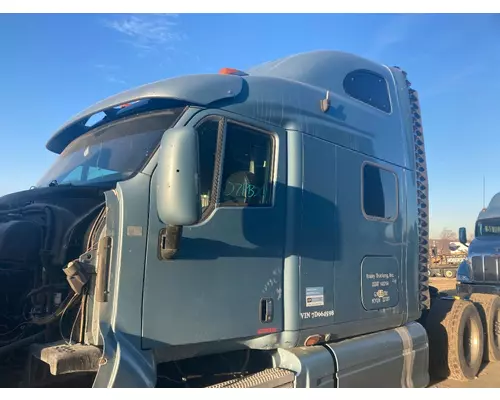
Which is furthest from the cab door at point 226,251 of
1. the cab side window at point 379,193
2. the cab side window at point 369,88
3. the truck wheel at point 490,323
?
the truck wheel at point 490,323

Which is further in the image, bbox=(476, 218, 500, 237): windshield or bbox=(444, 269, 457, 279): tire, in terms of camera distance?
bbox=(444, 269, 457, 279): tire

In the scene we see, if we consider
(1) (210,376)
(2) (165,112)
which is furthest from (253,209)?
(1) (210,376)

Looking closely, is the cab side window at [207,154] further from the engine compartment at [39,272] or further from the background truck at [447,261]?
the background truck at [447,261]

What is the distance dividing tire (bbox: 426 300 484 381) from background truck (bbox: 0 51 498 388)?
114cm

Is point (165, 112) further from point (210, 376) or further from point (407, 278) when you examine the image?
point (407, 278)

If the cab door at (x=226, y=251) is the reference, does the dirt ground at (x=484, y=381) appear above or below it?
below

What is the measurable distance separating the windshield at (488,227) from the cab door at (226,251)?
9.30m

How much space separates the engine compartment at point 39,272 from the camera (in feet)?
11.1

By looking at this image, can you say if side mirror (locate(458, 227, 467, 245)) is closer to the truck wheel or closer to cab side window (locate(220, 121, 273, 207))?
the truck wheel

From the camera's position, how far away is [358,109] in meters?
4.79

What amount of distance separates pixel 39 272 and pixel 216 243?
1314mm

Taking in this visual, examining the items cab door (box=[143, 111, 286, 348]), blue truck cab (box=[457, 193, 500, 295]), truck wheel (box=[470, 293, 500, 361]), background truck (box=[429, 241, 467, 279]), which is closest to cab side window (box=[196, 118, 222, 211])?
cab door (box=[143, 111, 286, 348])

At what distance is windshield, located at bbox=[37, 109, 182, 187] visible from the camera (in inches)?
138

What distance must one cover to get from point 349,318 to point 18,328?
275 cm
